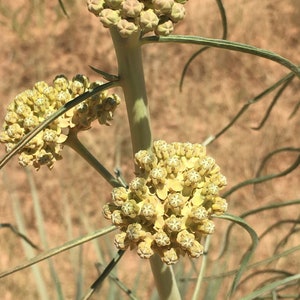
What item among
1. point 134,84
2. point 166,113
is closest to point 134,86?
point 134,84

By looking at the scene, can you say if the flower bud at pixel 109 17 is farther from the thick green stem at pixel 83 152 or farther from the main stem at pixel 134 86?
the thick green stem at pixel 83 152

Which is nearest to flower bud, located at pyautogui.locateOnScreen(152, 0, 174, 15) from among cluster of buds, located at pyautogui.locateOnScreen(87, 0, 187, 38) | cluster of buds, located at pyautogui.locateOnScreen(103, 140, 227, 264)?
cluster of buds, located at pyautogui.locateOnScreen(87, 0, 187, 38)

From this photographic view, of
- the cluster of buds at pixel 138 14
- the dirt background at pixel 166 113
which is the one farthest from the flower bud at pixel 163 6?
the dirt background at pixel 166 113

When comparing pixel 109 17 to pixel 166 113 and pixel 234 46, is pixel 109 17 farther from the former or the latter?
pixel 166 113

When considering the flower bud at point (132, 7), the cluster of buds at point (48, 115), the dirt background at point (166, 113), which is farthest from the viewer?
the dirt background at point (166, 113)

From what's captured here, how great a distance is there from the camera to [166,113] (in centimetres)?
226

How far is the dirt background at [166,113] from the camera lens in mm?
1974

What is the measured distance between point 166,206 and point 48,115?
152 millimetres

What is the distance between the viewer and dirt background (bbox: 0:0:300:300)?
1974 mm

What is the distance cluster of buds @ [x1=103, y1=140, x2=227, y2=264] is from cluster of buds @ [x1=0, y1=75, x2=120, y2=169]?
2.8 inches

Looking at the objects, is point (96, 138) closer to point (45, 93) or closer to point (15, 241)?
point (15, 241)

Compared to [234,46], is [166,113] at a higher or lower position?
higher

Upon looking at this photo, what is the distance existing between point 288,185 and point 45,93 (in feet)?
5.16

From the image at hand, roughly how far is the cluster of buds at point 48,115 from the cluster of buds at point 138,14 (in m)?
0.13
